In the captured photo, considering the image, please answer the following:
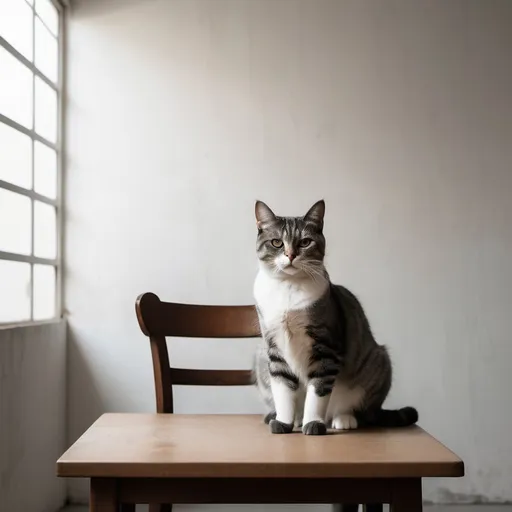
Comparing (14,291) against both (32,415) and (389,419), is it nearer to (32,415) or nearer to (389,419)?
(32,415)

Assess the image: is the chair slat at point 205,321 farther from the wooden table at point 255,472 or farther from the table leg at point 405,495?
the table leg at point 405,495

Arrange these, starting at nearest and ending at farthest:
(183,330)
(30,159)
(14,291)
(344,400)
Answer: (344,400), (183,330), (14,291), (30,159)

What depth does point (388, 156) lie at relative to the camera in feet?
8.84

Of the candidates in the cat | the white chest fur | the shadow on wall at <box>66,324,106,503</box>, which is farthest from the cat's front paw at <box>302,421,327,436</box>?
the shadow on wall at <box>66,324,106,503</box>

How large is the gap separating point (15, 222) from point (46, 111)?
0.54 metres

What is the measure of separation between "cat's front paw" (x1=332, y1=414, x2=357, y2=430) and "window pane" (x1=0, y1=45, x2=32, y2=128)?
1.44 metres

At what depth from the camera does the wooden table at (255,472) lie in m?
0.96

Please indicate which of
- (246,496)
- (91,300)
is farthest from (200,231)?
(246,496)

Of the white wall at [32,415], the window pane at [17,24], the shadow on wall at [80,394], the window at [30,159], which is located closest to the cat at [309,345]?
the white wall at [32,415]

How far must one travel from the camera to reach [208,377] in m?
1.71

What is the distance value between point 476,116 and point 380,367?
1.65 m

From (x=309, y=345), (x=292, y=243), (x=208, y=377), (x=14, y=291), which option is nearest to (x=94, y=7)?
(x=14, y=291)

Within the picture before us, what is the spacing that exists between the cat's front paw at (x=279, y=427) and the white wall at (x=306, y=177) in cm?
142

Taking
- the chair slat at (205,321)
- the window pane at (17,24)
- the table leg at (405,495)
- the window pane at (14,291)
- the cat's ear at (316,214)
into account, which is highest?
the window pane at (17,24)
